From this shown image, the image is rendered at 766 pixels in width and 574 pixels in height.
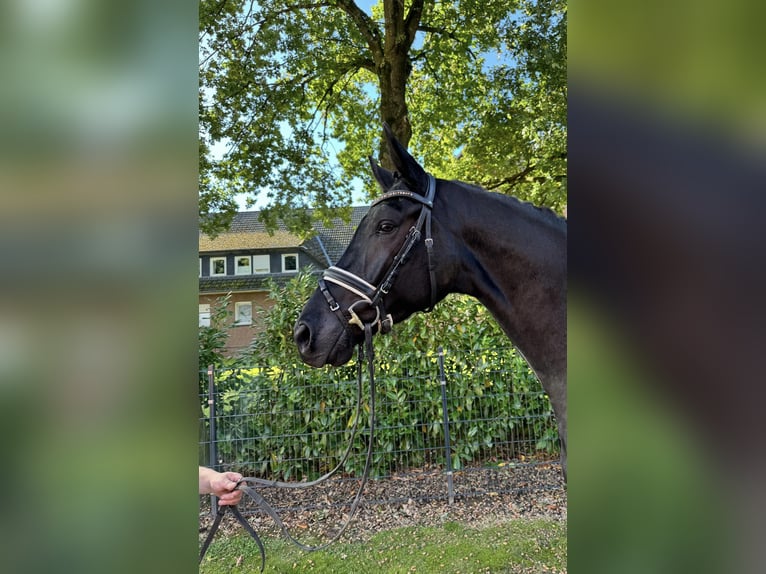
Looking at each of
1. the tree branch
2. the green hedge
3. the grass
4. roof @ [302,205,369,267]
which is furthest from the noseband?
roof @ [302,205,369,267]

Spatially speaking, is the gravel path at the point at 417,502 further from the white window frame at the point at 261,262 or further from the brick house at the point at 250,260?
the white window frame at the point at 261,262

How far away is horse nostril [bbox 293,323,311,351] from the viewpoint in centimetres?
195

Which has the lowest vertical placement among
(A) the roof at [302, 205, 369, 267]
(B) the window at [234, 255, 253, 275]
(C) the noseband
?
(C) the noseband

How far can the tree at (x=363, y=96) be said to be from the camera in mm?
6602

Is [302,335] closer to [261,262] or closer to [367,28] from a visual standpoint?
[367,28]

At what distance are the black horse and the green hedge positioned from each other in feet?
10.5

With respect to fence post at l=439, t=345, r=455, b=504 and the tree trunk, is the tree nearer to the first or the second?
the tree trunk

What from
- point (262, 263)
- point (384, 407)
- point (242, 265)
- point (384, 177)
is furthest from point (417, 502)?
point (262, 263)
